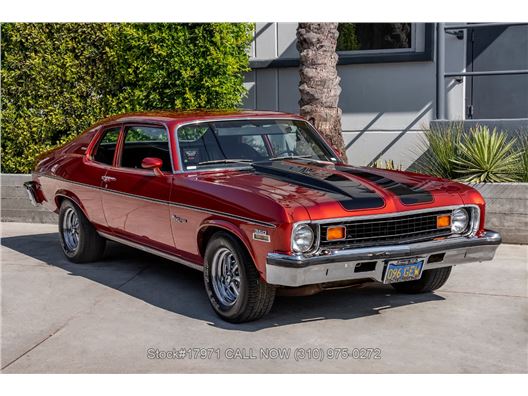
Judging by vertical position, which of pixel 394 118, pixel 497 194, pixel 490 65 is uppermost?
pixel 490 65

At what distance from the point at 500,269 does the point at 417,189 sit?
7.01 ft

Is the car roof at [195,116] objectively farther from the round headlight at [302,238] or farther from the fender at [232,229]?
the round headlight at [302,238]

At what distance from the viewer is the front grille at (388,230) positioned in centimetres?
596

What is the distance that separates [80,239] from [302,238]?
334 cm

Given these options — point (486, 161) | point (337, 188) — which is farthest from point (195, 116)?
point (486, 161)

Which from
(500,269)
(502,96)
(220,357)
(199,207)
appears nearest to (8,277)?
(199,207)

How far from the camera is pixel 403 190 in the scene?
6.34 meters

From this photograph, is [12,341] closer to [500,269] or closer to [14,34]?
[500,269]

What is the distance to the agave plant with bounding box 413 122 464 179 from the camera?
9.78 metres

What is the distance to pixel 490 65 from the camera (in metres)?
13.9

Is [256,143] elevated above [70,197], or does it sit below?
above

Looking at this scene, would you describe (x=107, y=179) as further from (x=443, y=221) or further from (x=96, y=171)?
(x=443, y=221)

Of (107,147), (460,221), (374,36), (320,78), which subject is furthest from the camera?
(374,36)

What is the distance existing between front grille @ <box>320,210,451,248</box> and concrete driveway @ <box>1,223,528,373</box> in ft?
2.16
